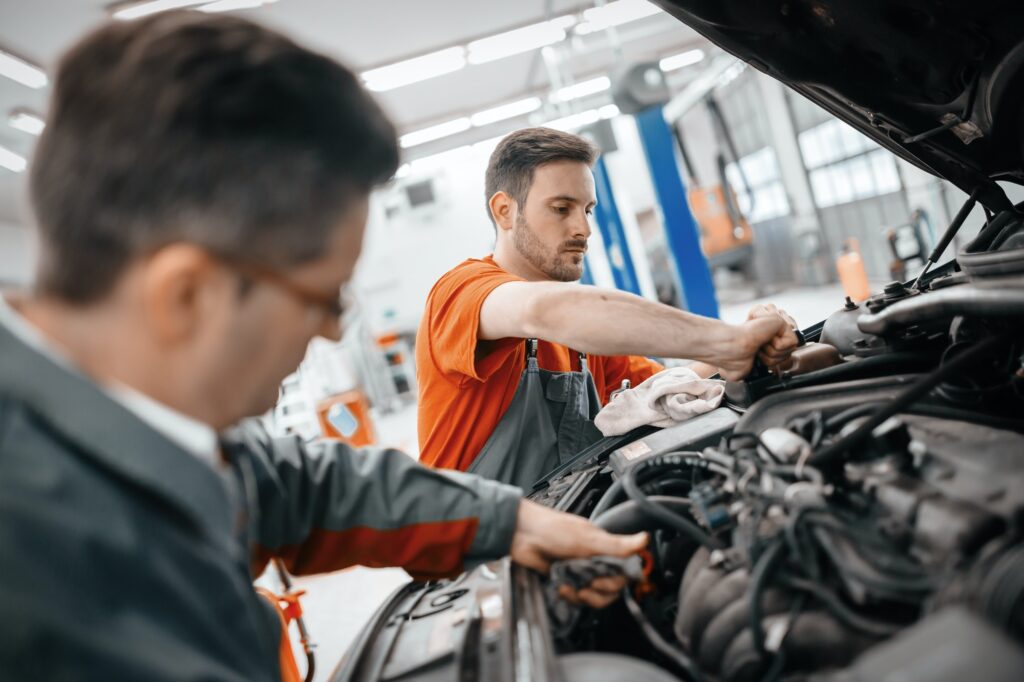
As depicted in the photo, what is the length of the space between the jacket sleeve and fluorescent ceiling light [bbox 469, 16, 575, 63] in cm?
629

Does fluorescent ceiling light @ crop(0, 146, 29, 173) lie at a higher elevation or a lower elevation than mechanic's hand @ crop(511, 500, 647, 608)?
higher

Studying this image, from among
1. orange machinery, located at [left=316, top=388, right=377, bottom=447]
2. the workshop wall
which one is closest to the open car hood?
orange machinery, located at [left=316, top=388, right=377, bottom=447]

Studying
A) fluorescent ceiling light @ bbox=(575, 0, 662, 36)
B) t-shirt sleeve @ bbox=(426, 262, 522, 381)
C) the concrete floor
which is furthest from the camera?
fluorescent ceiling light @ bbox=(575, 0, 662, 36)

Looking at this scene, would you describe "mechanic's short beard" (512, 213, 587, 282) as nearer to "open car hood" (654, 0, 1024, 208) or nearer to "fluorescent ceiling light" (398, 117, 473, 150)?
"open car hood" (654, 0, 1024, 208)

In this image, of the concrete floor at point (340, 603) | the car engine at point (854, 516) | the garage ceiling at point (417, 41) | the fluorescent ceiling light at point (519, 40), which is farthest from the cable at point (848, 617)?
the fluorescent ceiling light at point (519, 40)

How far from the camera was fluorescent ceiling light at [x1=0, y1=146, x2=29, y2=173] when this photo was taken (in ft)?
19.0

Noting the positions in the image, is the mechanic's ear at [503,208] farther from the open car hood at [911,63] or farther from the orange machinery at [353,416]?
the orange machinery at [353,416]

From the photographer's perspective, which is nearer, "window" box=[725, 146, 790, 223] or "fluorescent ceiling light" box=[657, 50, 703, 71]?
"window" box=[725, 146, 790, 223]

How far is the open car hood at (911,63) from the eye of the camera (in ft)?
3.14

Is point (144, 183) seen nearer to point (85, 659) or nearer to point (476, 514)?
point (85, 659)

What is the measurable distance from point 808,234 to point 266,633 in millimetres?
8004

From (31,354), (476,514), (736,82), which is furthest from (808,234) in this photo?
(31,354)

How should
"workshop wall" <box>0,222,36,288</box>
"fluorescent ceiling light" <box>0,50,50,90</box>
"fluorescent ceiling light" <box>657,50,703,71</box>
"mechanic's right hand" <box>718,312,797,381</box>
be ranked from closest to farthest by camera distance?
"mechanic's right hand" <box>718,312,797,381</box> → "fluorescent ceiling light" <box>0,50,50,90</box> → "workshop wall" <box>0,222,36,288</box> → "fluorescent ceiling light" <box>657,50,703,71</box>

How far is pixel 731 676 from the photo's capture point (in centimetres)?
61
